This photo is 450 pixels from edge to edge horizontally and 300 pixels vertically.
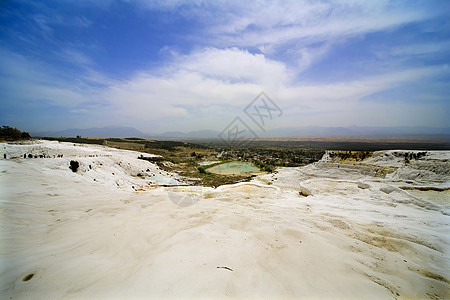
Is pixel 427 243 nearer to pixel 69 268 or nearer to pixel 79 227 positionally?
pixel 69 268

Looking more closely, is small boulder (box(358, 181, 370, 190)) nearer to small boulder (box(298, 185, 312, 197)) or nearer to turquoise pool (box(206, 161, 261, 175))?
small boulder (box(298, 185, 312, 197))

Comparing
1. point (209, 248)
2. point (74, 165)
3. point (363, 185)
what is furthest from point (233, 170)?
point (209, 248)

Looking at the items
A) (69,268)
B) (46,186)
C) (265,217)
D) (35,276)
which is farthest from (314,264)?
(46,186)

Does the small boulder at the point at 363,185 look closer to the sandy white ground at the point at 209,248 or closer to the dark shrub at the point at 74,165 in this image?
the sandy white ground at the point at 209,248

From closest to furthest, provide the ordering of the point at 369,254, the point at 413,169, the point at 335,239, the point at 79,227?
the point at 369,254 → the point at 335,239 → the point at 79,227 → the point at 413,169

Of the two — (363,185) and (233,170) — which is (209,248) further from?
(233,170)

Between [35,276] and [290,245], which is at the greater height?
[35,276]

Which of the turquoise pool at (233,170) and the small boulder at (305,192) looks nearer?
the small boulder at (305,192)

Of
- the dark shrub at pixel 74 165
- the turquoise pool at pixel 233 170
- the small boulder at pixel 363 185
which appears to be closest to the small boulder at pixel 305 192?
the small boulder at pixel 363 185
